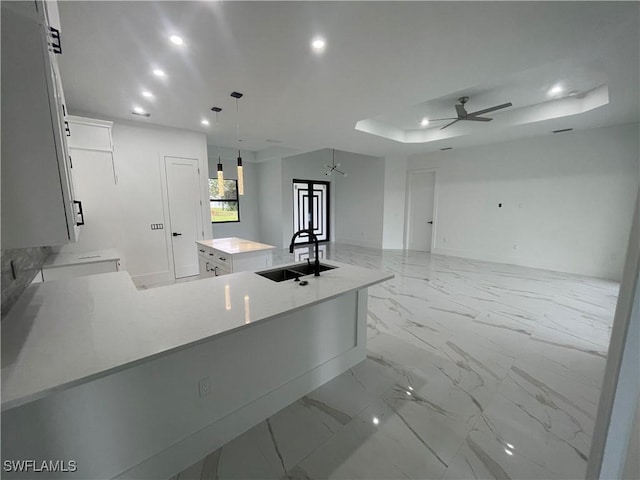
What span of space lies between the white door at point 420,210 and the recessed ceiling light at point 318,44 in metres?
5.63

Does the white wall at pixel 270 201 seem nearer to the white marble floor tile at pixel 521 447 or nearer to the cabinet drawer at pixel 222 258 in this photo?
the cabinet drawer at pixel 222 258

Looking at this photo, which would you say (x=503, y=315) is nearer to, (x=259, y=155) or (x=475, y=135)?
(x=475, y=135)

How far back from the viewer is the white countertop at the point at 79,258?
9.13 ft

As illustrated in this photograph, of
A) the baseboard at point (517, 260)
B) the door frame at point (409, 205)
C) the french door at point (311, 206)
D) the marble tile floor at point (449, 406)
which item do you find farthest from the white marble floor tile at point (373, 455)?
the french door at point (311, 206)

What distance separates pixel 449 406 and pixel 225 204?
22.1ft

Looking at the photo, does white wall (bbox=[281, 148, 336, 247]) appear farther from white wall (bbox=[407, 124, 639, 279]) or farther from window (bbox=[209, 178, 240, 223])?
white wall (bbox=[407, 124, 639, 279])

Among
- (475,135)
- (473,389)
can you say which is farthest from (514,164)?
(473,389)

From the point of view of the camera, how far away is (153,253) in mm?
4660

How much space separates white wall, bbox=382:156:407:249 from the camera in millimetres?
7434

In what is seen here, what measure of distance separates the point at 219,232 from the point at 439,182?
5.99 m

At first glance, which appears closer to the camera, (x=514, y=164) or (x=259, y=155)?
(x=514, y=164)

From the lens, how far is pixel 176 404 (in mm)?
1394

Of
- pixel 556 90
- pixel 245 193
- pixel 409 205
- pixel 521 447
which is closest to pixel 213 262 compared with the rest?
pixel 521 447

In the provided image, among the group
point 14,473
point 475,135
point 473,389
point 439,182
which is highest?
point 475,135
